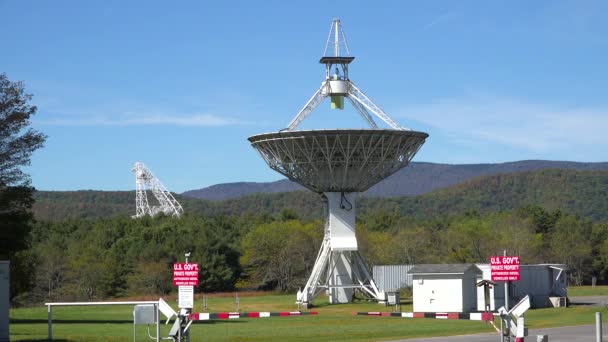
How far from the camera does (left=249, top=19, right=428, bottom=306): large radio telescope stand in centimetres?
6925

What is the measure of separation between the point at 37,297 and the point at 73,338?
7636 cm

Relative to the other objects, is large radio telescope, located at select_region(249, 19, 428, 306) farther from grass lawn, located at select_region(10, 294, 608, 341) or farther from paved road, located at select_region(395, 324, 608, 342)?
paved road, located at select_region(395, 324, 608, 342)

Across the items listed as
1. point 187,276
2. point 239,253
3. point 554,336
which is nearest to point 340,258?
point 554,336

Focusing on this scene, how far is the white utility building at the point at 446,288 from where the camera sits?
62312mm

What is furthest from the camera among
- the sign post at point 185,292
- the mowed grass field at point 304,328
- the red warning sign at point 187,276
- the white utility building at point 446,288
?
the white utility building at point 446,288

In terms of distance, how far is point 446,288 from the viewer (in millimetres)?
63031

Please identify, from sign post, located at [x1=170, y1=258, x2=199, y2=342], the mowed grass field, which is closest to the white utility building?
the mowed grass field

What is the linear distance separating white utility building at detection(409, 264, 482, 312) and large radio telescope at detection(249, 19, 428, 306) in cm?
883

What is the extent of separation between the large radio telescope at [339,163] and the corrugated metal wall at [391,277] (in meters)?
13.7

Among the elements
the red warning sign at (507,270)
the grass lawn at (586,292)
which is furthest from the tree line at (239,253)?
the red warning sign at (507,270)

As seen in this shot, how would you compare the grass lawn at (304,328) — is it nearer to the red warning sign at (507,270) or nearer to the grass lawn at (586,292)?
the red warning sign at (507,270)

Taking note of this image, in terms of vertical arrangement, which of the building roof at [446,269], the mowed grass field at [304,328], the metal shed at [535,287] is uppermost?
the building roof at [446,269]

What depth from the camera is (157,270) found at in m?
104

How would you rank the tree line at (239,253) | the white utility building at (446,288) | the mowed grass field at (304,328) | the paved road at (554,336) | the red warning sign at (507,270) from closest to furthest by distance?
the red warning sign at (507,270) → the paved road at (554,336) → the mowed grass field at (304,328) → the white utility building at (446,288) → the tree line at (239,253)
